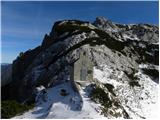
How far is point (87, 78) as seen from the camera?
45.0 metres

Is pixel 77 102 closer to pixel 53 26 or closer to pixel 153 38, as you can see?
pixel 53 26

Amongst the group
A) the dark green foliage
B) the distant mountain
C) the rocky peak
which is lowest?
the dark green foliage

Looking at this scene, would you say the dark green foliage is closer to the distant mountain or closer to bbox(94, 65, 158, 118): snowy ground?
the distant mountain

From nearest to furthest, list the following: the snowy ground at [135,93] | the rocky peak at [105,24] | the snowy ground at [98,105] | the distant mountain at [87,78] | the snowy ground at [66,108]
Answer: the snowy ground at [66,108] < the snowy ground at [98,105] < the distant mountain at [87,78] < the snowy ground at [135,93] < the rocky peak at [105,24]

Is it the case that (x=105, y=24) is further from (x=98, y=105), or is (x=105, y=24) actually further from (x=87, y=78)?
(x=98, y=105)

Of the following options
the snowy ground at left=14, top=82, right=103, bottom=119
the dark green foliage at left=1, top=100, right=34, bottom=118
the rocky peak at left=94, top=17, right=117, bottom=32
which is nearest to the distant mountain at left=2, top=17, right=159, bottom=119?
the snowy ground at left=14, top=82, right=103, bottom=119

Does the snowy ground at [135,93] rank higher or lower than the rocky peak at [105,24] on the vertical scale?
lower

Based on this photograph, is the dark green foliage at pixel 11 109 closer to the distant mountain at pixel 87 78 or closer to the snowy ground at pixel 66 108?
the snowy ground at pixel 66 108

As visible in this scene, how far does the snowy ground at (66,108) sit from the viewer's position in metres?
36.6

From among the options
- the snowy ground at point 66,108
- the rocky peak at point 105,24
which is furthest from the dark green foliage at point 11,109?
the rocky peak at point 105,24

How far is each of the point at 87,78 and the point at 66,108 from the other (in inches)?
289

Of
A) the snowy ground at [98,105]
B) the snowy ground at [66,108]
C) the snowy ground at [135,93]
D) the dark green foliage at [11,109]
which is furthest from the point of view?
the snowy ground at [135,93]

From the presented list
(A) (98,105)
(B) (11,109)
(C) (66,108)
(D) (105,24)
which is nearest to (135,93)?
(A) (98,105)

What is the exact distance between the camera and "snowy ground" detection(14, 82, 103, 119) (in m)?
36.6
